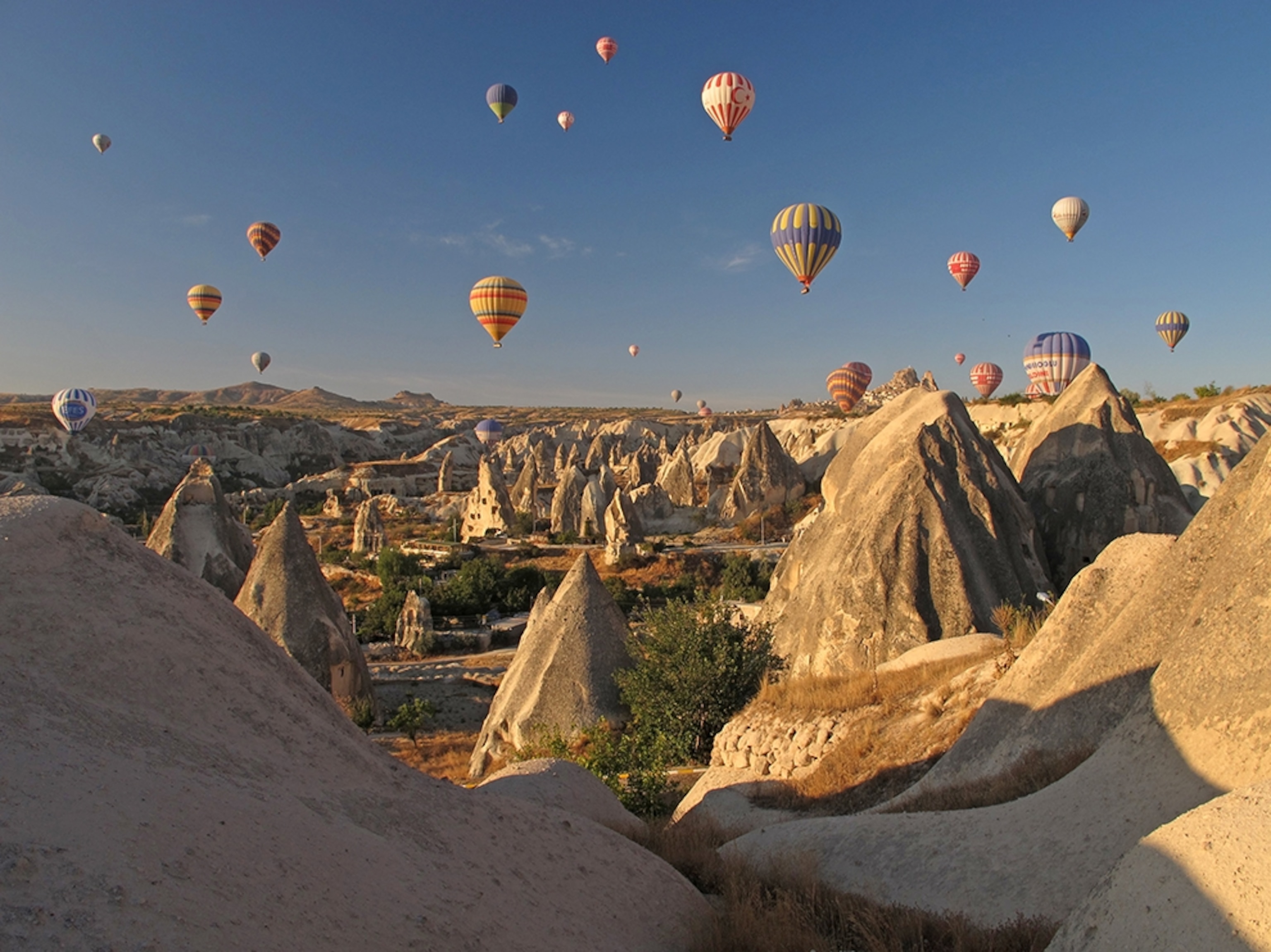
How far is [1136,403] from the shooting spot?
32.7 m

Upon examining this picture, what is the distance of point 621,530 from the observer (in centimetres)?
3669

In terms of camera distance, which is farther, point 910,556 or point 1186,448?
point 1186,448

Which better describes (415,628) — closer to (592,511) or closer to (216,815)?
(592,511)

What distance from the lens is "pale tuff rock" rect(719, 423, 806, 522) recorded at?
1646 inches

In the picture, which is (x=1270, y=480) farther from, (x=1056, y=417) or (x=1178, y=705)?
(x=1056, y=417)

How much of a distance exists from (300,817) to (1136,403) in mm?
36643

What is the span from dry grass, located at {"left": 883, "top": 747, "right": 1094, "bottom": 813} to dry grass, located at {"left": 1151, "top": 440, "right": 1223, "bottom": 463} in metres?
23.9

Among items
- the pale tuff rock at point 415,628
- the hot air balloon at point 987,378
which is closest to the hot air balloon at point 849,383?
the hot air balloon at point 987,378

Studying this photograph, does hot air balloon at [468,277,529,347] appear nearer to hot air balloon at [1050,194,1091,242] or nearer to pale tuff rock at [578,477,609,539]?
pale tuff rock at [578,477,609,539]

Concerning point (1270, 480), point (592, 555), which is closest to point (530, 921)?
point (1270, 480)

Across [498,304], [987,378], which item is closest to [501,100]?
[498,304]

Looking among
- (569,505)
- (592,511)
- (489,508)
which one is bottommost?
(489,508)

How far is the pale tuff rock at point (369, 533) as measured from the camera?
41062mm

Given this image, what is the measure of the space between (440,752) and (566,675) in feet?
11.9
